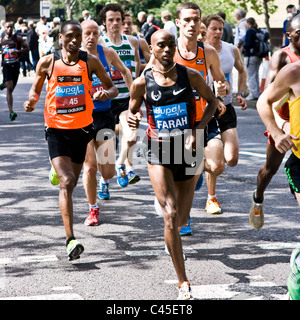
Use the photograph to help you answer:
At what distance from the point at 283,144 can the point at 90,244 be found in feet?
8.52

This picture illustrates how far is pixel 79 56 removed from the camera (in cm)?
663

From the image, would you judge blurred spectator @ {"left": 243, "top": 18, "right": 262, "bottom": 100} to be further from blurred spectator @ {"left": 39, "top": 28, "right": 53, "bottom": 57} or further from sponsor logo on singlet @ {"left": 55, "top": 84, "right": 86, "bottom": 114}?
sponsor logo on singlet @ {"left": 55, "top": 84, "right": 86, "bottom": 114}

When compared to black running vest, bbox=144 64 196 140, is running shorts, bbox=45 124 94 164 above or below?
below

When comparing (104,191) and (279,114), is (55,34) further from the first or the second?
(279,114)

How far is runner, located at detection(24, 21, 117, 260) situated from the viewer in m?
6.48

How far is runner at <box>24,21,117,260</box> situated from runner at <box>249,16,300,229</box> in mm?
1535

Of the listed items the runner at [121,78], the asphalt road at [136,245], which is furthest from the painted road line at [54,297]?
the runner at [121,78]

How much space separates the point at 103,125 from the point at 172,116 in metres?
2.54

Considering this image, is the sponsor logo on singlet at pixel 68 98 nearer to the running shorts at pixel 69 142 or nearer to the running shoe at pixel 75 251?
the running shorts at pixel 69 142

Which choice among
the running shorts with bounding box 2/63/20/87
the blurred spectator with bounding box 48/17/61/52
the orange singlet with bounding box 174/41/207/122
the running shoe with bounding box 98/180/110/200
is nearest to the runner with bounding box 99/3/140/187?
the running shoe with bounding box 98/180/110/200

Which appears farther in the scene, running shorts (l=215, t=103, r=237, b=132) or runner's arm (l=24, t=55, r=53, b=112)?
running shorts (l=215, t=103, r=237, b=132)

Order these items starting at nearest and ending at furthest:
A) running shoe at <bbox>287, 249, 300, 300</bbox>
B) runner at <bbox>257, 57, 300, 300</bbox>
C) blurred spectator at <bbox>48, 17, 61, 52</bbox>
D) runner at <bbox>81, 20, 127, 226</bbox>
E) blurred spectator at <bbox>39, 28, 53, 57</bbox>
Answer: running shoe at <bbox>287, 249, 300, 300</bbox> → runner at <bbox>257, 57, 300, 300</bbox> → runner at <bbox>81, 20, 127, 226</bbox> → blurred spectator at <bbox>48, 17, 61, 52</bbox> → blurred spectator at <bbox>39, 28, 53, 57</bbox>
